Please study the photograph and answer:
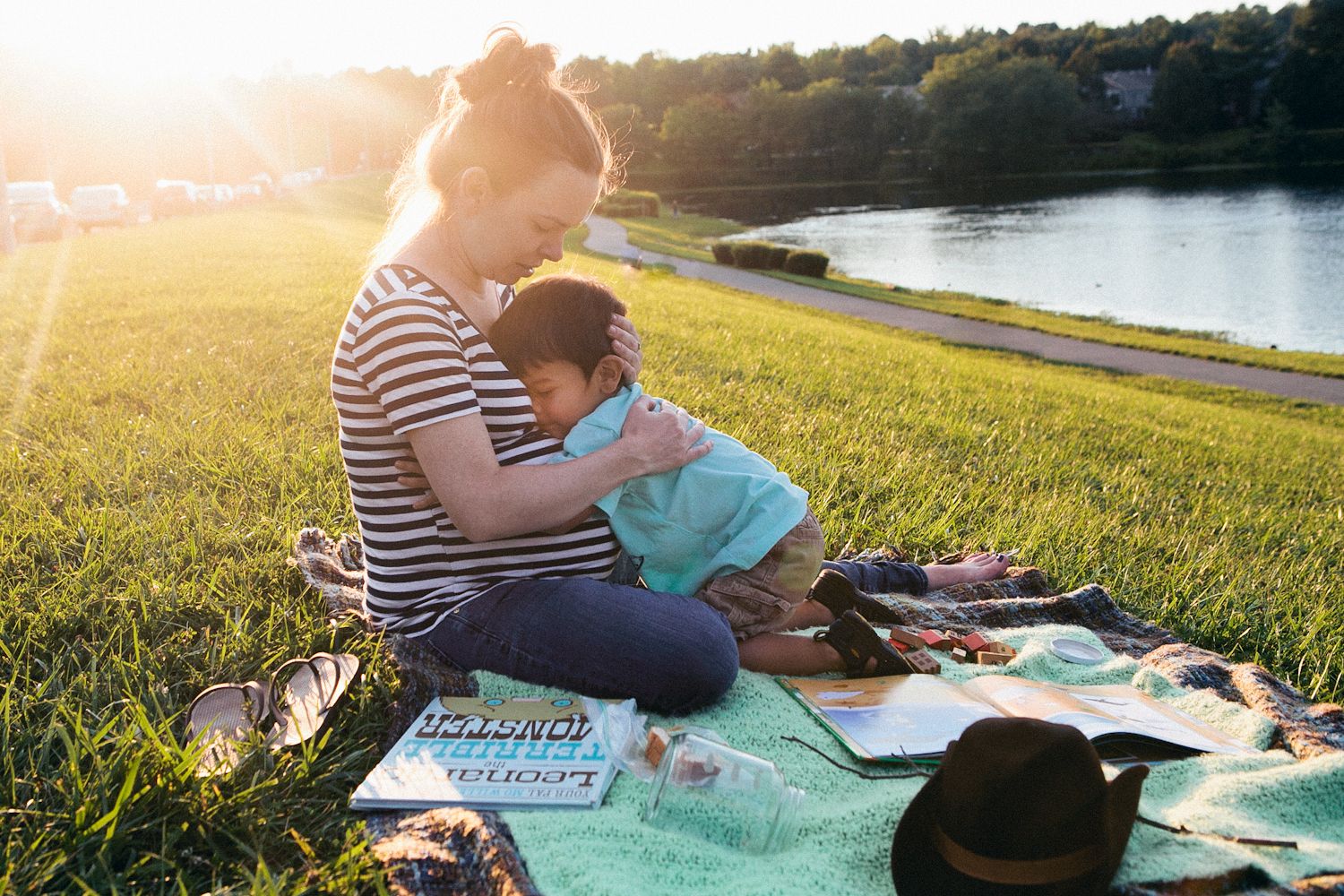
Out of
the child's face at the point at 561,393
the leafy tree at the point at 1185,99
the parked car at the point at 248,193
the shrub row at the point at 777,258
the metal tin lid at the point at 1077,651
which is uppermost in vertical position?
the leafy tree at the point at 1185,99

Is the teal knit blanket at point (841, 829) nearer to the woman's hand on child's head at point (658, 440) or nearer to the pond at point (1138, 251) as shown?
the woman's hand on child's head at point (658, 440)

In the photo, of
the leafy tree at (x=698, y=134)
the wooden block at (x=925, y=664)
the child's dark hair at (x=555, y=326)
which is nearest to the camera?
the child's dark hair at (x=555, y=326)

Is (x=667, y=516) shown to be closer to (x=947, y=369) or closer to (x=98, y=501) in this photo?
(x=98, y=501)

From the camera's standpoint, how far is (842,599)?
3.30m

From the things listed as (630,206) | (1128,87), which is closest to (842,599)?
(630,206)

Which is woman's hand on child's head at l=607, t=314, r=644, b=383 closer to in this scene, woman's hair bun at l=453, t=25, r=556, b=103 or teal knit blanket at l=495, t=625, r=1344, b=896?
woman's hair bun at l=453, t=25, r=556, b=103

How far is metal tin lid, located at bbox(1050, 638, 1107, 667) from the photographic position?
316 centimetres

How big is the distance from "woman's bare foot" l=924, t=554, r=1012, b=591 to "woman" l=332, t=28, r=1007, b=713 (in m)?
1.48

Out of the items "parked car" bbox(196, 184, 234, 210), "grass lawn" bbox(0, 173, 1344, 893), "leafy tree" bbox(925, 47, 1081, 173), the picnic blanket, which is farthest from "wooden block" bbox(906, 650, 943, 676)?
"leafy tree" bbox(925, 47, 1081, 173)

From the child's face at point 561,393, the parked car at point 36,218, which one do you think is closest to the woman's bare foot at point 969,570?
the child's face at point 561,393

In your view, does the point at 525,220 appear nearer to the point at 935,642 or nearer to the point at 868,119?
the point at 935,642

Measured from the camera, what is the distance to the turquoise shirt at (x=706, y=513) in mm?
2828

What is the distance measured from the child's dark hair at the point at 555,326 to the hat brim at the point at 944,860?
1.45 metres

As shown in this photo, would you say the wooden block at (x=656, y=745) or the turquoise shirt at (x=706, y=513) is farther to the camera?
the turquoise shirt at (x=706, y=513)
